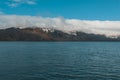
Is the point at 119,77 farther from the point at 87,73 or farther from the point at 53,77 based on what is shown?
the point at 53,77

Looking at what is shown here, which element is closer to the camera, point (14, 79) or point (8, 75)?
point (14, 79)

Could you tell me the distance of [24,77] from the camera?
51.2 metres

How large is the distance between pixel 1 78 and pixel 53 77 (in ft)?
37.9

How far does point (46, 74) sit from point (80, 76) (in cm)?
832

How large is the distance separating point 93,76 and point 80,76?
3047mm

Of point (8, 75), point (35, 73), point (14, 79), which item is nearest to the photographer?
point (14, 79)

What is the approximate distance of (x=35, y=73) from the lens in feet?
185

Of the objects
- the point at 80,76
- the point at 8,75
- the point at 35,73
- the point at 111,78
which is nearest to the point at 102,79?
the point at 111,78

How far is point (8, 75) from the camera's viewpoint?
52.8 meters

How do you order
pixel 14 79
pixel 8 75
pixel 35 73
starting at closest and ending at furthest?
pixel 14 79 → pixel 8 75 → pixel 35 73

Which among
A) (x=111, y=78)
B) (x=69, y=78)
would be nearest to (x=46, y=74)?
(x=69, y=78)

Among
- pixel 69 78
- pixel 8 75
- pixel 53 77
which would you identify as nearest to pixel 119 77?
pixel 69 78

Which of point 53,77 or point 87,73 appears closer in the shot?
point 53,77

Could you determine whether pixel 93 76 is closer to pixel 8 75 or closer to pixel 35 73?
pixel 35 73
